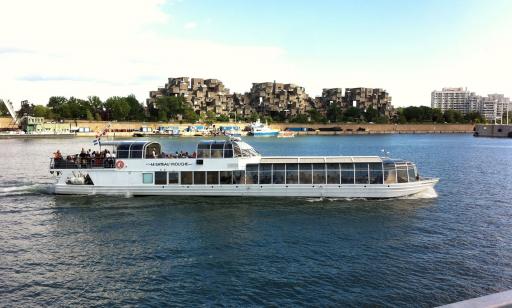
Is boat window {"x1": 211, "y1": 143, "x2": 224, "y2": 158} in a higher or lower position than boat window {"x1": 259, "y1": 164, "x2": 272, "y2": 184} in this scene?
higher

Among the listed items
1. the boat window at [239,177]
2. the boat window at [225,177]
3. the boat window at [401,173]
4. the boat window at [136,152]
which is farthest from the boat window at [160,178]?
the boat window at [401,173]

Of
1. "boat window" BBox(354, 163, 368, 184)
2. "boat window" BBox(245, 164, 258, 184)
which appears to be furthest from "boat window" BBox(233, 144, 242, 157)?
"boat window" BBox(354, 163, 368, 184)

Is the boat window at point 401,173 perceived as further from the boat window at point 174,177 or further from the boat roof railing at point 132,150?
the boat roof railing at point 132,150

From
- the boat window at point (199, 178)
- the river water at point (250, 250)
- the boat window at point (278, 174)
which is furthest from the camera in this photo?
the boat window at point (199, 178)

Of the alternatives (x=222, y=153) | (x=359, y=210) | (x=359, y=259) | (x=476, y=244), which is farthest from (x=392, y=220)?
(x=222, y=153)

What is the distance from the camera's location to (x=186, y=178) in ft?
137

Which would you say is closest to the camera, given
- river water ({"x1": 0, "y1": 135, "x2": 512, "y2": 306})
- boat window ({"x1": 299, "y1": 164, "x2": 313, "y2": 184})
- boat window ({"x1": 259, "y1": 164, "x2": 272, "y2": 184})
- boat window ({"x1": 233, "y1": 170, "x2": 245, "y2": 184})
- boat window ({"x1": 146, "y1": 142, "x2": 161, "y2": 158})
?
river water ({"x1": 0, "y1": 135, "x2": 512, "y2": 306})

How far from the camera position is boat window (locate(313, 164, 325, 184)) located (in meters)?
40.6

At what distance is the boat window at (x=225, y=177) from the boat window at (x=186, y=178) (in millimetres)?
2931

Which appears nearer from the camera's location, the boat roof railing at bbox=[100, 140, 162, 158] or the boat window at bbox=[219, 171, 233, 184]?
the boat window at bbox=[219, 171, 233, 184]

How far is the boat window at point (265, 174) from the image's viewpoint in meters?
41.0

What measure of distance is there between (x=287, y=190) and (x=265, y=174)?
2.56 metres

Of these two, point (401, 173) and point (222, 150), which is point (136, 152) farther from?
point (401, 173)

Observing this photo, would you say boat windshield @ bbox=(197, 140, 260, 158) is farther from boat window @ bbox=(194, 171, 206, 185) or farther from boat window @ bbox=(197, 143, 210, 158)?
boat window @ bbox=(194, 171, 206, 185)
